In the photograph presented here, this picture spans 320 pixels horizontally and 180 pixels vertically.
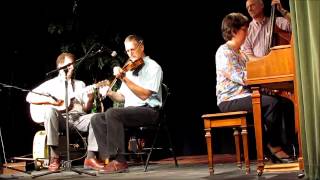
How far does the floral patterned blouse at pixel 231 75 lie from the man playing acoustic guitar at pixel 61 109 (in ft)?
5.38

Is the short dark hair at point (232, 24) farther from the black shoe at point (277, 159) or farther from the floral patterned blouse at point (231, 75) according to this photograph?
the black shoe at point (277, 159)

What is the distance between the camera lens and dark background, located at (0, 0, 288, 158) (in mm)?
6422

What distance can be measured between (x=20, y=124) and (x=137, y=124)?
2.60 meters

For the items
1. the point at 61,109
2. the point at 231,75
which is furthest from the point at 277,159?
the point at 61,109

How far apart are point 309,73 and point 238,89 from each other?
1.28 m

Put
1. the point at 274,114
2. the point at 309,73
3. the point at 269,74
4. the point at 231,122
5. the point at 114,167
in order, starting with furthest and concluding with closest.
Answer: the point at 114,167, the point at 274,114, the point at 231,122, the point at 269,74, the point at 309,73

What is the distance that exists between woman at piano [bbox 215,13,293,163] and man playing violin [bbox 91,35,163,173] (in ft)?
2.53

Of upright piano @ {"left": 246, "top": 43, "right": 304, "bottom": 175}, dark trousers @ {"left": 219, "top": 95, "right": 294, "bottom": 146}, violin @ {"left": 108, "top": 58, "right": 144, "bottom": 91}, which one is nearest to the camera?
upright piano @ {"left": 246, "top": 43, "right": 304, "bottom": 175}

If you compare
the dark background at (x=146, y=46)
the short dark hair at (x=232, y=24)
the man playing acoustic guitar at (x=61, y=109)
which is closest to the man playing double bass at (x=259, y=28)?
the short dark hair at (x=232, y=24)

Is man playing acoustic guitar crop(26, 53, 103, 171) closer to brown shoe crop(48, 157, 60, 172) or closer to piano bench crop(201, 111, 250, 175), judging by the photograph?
brown shoe crop(48, 157, 60, 172)

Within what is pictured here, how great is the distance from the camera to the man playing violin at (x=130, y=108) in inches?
184

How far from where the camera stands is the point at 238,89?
13.6 ft

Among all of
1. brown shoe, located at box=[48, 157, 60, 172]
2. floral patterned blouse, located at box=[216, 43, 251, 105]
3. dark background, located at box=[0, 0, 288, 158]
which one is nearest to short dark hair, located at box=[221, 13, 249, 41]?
floral patterned blouse, located at box=[216, 43, 251, 105]

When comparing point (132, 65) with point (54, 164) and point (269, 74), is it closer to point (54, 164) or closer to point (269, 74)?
point (54, 164)
